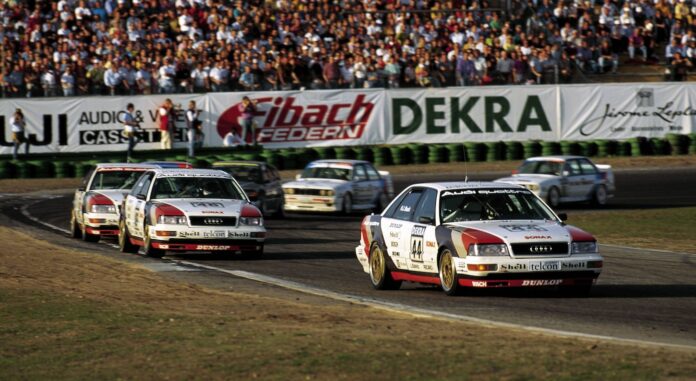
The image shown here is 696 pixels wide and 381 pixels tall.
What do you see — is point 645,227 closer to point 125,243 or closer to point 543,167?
point 543,167

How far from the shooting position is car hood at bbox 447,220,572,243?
44.5 ft

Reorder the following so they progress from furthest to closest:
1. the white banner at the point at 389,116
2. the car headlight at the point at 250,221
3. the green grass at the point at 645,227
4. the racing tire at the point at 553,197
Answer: the white banner at the point at 389,116, the racing tire at the point at 553,197, the green grass at the point at 645,227, the car headlight at the point at 250,221

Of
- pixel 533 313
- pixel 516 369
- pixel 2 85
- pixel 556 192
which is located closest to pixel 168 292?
pixel 533 313

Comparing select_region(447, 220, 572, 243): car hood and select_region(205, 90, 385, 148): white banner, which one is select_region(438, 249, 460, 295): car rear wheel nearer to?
select_region(447, 220, 572, 243): car hood

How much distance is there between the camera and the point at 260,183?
2756 cm

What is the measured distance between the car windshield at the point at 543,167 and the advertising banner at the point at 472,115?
10.7 metres

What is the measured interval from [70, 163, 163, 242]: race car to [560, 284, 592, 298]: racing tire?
33.5ft

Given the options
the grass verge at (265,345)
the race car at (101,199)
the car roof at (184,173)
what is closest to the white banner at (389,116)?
the race car at (101,199)

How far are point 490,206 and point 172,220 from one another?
5720mm

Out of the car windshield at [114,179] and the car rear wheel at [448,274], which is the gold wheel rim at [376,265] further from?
the car windshield at [114,179]

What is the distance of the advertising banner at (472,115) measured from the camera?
4169 cm

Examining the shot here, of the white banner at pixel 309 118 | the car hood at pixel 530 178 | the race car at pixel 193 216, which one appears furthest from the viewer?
the white banner at pixel 309 118

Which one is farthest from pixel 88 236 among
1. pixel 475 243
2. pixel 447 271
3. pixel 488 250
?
pixel 488 250

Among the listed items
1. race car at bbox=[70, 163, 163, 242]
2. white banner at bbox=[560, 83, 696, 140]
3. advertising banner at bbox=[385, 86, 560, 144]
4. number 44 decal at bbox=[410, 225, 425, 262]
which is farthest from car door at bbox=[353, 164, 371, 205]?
number 44 decal at bbox=[410, 225, 425, 262]
